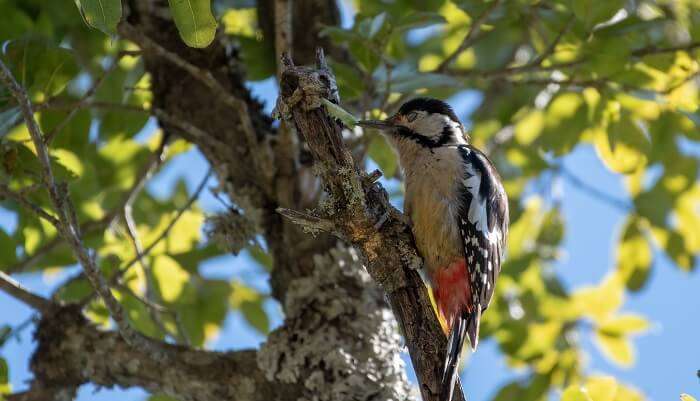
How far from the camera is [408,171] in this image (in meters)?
4.11

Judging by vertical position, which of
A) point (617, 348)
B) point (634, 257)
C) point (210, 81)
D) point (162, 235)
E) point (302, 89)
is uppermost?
point (634, 257)

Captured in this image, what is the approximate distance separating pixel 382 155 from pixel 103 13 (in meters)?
1.71

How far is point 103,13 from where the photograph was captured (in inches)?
101

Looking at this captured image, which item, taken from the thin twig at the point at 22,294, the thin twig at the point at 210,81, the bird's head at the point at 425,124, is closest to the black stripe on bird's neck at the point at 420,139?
the bird's head at the point at 425,124

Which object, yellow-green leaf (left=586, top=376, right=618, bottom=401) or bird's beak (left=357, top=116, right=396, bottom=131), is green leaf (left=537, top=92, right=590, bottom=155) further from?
yellow-green leaf (left=586, top=376, right=618, bottom=401)

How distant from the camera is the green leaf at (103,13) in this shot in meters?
2.55

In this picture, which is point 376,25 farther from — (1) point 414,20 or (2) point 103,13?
(2) point 103,13

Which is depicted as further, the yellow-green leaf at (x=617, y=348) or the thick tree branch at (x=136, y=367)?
the yellow-green leaf at (x=617, y=348)

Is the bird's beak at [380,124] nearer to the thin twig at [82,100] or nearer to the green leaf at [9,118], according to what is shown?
the thin twig at [82,100]

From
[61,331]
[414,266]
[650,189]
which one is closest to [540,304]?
[650,189]

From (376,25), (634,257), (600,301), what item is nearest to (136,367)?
(376,25)

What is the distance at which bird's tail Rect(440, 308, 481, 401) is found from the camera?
2793 millimetres

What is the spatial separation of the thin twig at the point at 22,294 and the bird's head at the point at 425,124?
1.66m

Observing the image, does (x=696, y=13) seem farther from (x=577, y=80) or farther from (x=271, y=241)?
(x=271, y=241)
